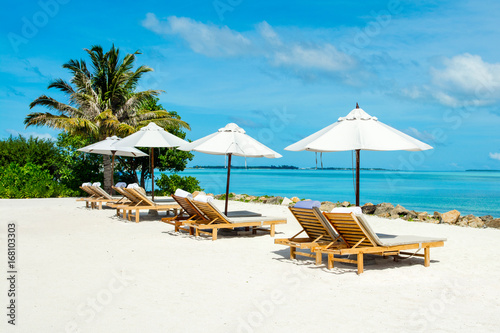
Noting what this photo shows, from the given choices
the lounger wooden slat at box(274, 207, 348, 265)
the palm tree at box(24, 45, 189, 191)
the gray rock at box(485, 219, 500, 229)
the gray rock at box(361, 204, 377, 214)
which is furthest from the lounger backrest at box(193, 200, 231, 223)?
the palm tree at box(24, 45, 189, 191)

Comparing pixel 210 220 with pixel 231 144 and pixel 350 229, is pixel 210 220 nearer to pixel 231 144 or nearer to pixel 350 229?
pixel 231 144

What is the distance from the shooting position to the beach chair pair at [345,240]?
20.2 ft

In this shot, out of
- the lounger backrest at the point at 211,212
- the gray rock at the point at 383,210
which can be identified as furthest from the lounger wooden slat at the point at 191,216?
the gray rock at the point at 383,210

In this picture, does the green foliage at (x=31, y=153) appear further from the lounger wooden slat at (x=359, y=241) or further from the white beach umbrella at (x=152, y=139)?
the lounger wooden slat at (x=359, y=241)

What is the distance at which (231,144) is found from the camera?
9.71m

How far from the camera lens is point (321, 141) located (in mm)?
7008

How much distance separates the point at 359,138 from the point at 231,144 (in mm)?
3482

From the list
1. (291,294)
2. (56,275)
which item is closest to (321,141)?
(291,294)

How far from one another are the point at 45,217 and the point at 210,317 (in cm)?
953

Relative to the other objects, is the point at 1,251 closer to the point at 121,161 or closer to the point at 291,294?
the point at 291,294

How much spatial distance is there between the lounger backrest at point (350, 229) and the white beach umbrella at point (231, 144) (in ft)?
11.8

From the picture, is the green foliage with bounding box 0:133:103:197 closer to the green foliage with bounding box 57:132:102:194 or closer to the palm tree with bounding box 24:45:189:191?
the green foliage with bounding box 57:132:102:194

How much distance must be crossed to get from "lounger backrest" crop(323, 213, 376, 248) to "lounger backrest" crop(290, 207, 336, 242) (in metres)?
0.18

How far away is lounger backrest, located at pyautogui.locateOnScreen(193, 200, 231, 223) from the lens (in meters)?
8.72
